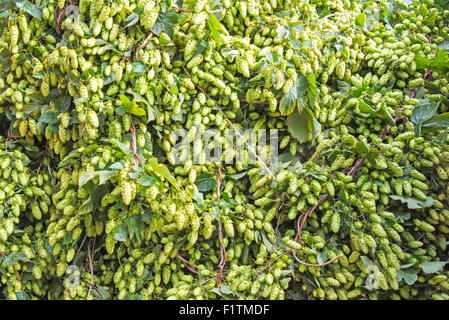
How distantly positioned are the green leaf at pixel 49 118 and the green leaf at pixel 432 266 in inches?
67.3

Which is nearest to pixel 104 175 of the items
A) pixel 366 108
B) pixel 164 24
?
pixel 164 24

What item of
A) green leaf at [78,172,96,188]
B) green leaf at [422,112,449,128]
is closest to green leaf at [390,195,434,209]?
green leaf at [422,112,449,128]

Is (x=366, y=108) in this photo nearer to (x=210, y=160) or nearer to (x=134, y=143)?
(x=210, y=160)

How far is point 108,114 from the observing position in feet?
5.45

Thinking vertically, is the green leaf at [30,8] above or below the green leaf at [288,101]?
above

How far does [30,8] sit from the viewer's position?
1739 mm

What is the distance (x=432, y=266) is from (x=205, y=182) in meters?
1.03

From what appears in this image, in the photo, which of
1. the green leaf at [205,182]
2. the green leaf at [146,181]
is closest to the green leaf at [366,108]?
the green leaf at [205,182]

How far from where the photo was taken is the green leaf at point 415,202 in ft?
5.47

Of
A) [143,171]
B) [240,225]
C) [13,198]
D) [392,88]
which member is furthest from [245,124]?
[13,198]

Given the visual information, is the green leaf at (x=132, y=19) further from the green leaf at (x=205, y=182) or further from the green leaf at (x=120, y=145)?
the green leaf at (x=205, y=182)

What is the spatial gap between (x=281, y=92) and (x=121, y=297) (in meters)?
1.13

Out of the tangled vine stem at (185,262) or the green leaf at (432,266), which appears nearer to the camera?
the green leaf at (432,266)

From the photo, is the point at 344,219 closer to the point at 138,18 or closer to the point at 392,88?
the point at 392,88
